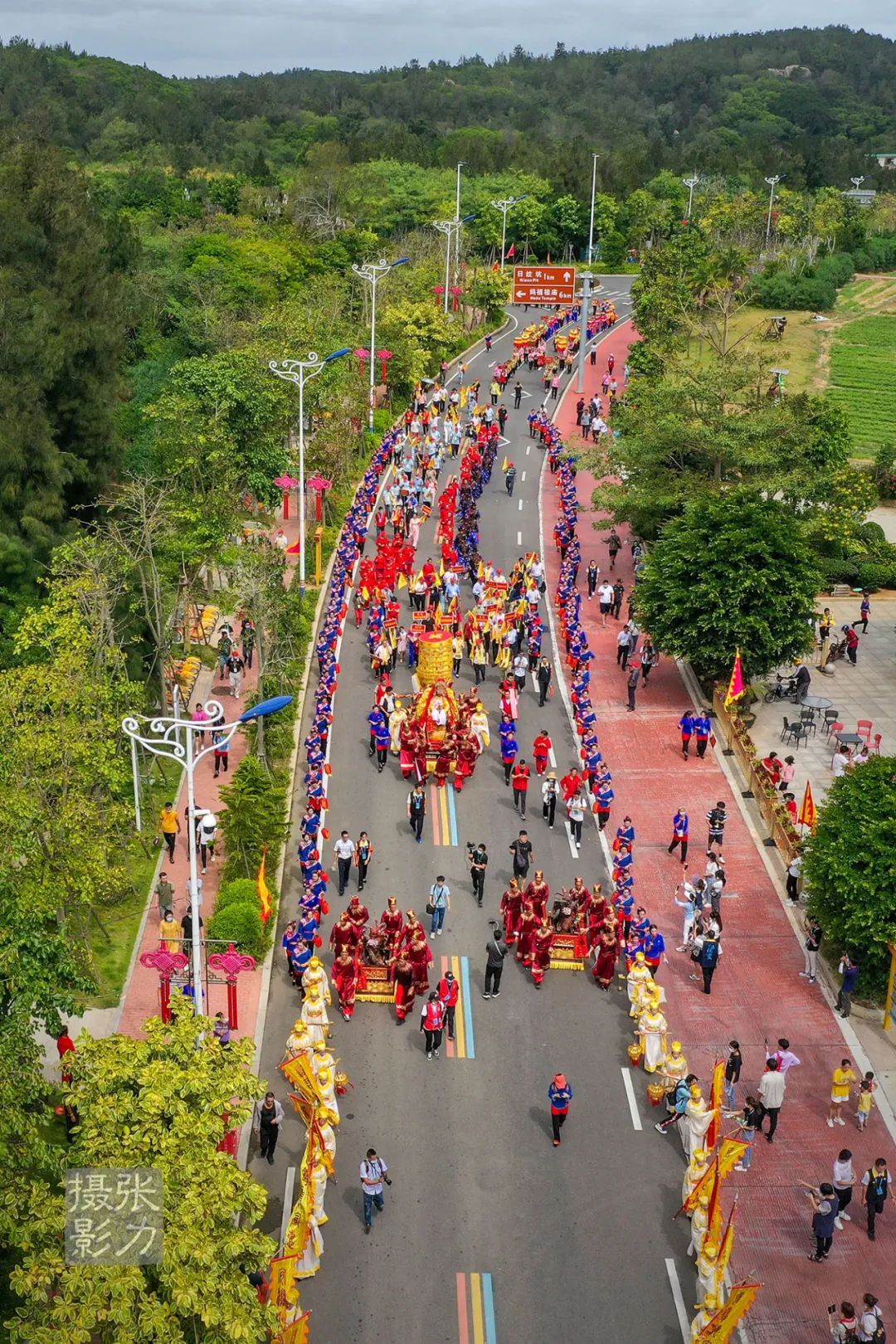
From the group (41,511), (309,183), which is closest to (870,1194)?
(41,511)

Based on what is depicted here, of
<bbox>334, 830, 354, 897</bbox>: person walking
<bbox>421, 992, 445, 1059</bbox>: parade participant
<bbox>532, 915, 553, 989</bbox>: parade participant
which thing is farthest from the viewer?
<bbox>334, 830, 354, 897</bbox>: person walking

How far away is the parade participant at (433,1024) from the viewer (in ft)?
66.1

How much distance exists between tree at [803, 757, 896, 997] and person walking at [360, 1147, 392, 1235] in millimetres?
7951

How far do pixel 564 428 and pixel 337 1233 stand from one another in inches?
1684

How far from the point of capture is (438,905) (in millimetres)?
22969

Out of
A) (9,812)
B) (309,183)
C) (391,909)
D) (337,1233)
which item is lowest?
(337,1233)

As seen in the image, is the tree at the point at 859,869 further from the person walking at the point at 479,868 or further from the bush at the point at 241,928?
the bush at the point at 241,928

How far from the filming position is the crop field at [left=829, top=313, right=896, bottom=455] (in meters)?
64.5

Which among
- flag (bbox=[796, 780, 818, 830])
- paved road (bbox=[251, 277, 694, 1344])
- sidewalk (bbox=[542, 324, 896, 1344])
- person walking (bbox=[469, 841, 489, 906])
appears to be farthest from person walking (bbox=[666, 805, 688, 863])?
person walking (bbox=[469, 841, 489, 906])

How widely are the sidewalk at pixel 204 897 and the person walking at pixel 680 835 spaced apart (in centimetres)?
761

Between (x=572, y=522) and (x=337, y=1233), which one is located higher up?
(x=572, y=522)

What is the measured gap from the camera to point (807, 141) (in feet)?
485

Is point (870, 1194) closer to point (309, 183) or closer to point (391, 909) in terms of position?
point (391, 909)

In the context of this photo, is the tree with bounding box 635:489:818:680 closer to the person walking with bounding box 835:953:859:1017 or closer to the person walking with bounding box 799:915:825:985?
the person walking with bounding box 799:915:825:985
